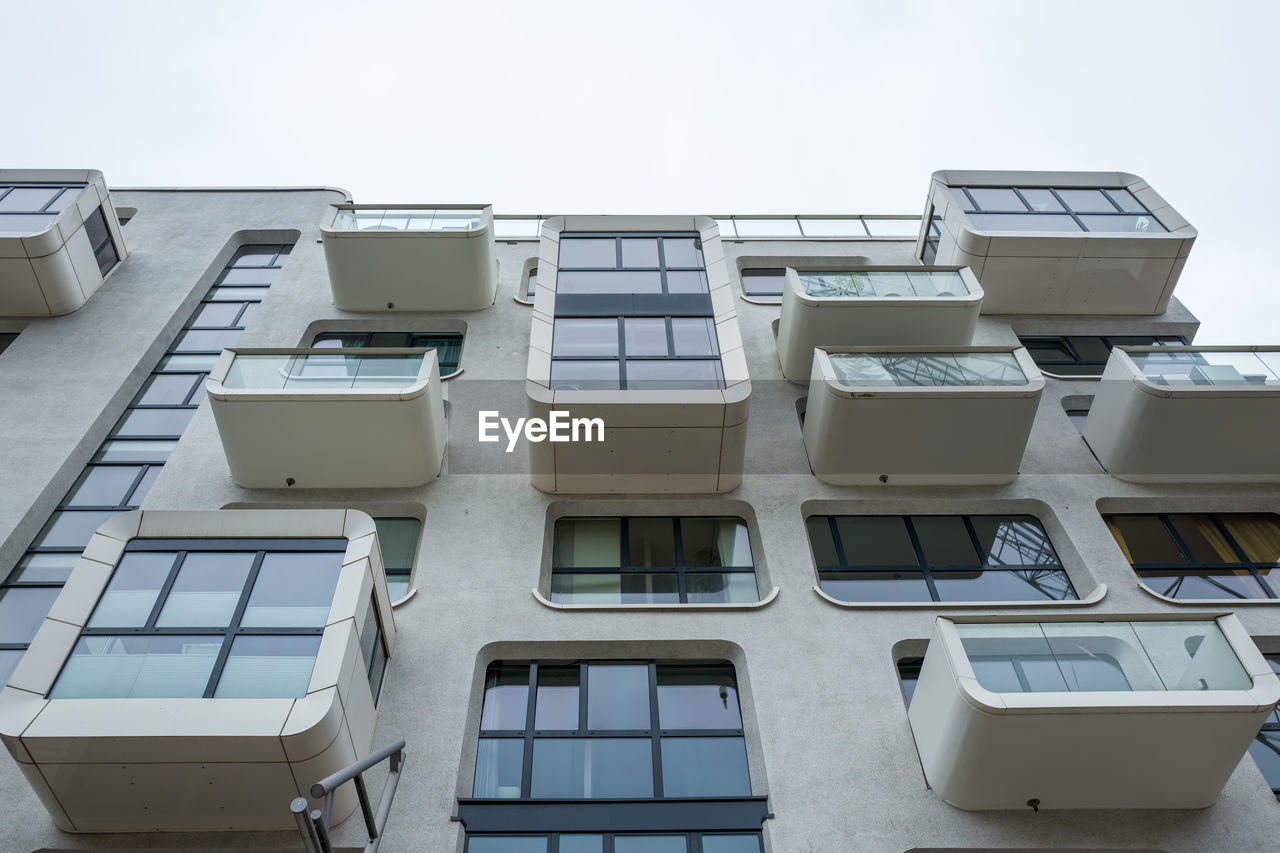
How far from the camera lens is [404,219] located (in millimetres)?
19812

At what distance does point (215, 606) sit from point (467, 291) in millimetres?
10445

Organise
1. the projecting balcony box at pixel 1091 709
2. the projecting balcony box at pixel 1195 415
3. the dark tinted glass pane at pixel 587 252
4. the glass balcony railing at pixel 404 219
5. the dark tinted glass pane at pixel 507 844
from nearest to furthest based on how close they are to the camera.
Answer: the projecting balcony box at pixel 1091 709, the dark tinted glass pane at pixel 507 844, the projecting balcony box at pixel 1195 415, the dark tinted glass pane at pixel 587 252, the glass balcony railing at pixel 404 219

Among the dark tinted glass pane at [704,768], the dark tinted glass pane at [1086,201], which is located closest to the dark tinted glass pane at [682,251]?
the dark tinted glass pane at [704,768]

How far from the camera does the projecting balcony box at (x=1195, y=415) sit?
14.9m

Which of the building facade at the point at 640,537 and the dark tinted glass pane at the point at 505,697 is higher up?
the building facade at the point at 640,537

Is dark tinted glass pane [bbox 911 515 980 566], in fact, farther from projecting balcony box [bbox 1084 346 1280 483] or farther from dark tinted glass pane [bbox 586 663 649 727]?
dark tinted glass pane [bbox 586 663 649 727]

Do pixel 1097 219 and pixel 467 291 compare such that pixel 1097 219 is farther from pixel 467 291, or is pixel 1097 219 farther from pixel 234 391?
pixel 234 391

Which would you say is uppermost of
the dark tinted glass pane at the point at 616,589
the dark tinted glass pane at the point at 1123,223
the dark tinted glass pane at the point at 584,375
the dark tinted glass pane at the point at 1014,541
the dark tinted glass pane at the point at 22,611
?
the dark tinted glass pane at the point at 1123,223

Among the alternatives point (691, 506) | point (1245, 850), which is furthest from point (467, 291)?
point (1245, 850)

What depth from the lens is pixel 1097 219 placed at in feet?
67.2

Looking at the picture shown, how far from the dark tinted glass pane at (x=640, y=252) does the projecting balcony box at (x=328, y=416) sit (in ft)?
15.4

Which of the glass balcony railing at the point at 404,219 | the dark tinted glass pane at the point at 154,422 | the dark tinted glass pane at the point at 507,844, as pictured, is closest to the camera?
the dark tinted glass pane at the point at 507,844

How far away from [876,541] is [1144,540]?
4.63 metres

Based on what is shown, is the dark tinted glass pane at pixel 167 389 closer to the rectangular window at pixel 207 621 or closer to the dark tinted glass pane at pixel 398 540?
the dark tinted glass pane at pixel 398 540
